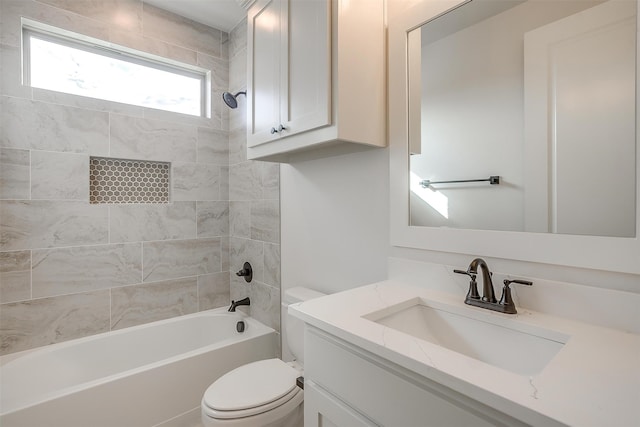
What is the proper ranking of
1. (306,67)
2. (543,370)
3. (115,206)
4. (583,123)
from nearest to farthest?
(543,370)
(583,123)
(306,67)
(115,206)

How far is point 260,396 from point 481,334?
0.96 m

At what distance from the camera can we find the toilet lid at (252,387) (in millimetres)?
1288

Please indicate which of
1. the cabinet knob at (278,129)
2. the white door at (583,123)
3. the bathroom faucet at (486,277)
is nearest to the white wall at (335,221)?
the cabinet knob at (278,129)

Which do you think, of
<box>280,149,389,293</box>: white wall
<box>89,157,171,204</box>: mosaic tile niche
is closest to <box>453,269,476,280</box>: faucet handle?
<box>280,149,389,293</box>: white wall

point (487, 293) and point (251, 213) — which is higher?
point (251, 213)

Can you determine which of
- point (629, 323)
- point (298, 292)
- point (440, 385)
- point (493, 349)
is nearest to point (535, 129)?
point (629, 323)

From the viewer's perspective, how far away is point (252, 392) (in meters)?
1.36

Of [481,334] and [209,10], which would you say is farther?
[209,10]

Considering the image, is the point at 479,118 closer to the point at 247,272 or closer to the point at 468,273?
the point at 468,273

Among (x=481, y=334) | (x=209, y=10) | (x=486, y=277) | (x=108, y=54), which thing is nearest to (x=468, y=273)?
(x=486, y=277)

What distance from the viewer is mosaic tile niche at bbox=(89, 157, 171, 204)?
210 centimetres

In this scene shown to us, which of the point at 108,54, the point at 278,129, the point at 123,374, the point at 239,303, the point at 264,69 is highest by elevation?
the point at 108,54

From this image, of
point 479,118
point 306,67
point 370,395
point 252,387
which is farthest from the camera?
point 252,387

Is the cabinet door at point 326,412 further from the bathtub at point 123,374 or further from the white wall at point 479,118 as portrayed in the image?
the bathtub at point 123,374
